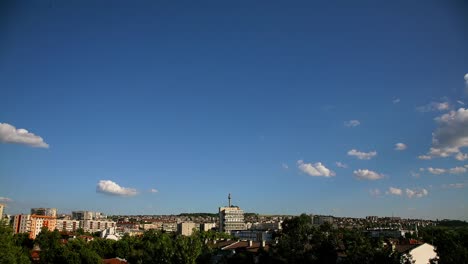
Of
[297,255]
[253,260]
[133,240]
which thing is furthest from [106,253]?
[297,255]

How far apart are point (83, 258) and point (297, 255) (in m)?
33.0

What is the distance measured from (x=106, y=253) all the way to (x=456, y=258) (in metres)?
68.3

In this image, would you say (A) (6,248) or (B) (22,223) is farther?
(B) (22,223)

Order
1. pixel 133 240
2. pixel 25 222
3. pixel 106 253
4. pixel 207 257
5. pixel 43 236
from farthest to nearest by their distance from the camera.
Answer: pixel 25 222
pixel 43 236
pixel 133 240
pixel 106 253
pixel 207 257

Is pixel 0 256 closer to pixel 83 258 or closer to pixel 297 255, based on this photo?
pixel 83 258

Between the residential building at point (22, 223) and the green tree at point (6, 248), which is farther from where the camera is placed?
the residential building at point (22, 223)

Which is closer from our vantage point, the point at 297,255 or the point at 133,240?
the point at 297,255

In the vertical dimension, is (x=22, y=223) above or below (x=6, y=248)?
below

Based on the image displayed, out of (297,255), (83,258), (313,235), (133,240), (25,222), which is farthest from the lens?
(25,222)

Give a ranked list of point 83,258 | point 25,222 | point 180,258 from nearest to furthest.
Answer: point 180,258 → point 83,258 → point 25,222

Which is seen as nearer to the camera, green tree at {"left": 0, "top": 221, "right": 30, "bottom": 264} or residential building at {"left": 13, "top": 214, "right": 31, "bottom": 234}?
green tree at {"left": 0, "top": 221, "right": 30, "bottom": 264}

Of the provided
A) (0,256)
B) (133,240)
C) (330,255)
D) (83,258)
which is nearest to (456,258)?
(330,255)

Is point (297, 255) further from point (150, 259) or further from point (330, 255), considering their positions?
point (150, 259)

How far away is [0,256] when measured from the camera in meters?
40.7
